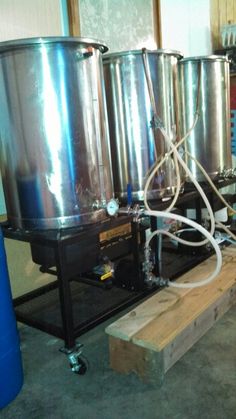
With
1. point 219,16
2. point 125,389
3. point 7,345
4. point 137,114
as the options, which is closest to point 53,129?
point 137,114

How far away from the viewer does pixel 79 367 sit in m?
1.42

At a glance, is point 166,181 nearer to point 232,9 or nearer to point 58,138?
point 58,138

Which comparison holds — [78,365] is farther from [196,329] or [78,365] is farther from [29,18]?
[29,18]

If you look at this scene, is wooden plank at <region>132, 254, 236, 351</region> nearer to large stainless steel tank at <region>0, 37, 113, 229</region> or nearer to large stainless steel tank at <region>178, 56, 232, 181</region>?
large stainless steel tank at <region>0, 37, 113, 229</region>

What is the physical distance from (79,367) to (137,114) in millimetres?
1090

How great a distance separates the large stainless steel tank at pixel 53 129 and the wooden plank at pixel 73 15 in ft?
2.23

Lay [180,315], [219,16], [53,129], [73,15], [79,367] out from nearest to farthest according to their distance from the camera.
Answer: [53,129], [79,367], [180,315], [73,15], [219,16]

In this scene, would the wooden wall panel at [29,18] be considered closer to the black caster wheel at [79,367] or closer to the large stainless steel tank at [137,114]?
the large stainless steel tank at [137,114]

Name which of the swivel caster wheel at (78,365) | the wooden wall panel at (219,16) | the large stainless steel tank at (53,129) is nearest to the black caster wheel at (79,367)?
the swivel caster wheel at (78,365)

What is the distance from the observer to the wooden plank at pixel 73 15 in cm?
199

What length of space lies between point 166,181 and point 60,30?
1.01m

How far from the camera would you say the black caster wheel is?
1408 millimetres

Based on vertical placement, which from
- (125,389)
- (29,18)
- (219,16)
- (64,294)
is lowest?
(125,389)

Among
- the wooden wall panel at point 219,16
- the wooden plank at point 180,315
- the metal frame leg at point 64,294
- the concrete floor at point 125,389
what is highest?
the wooden wall panel at point 219,16
